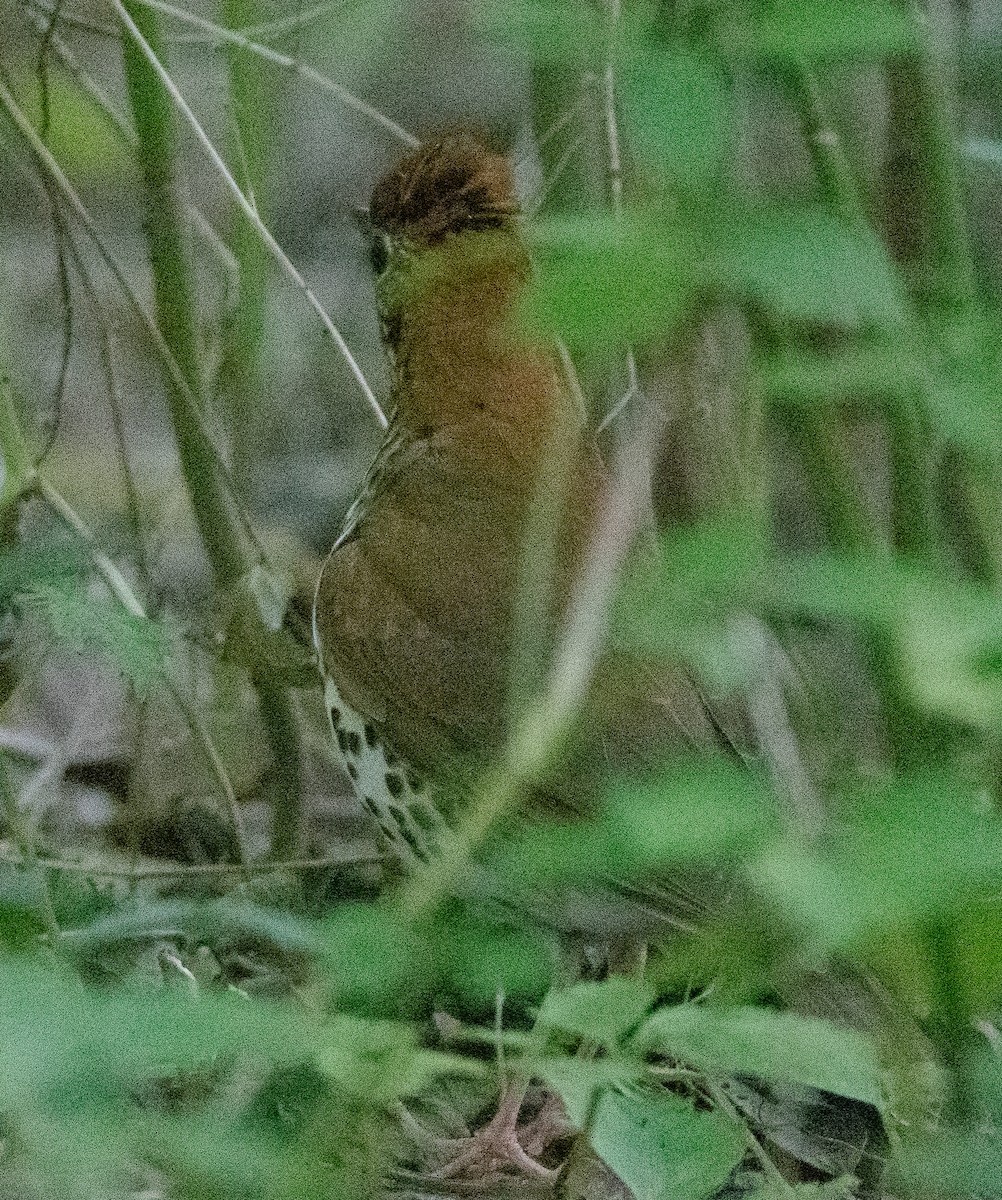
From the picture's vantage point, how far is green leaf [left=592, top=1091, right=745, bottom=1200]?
1128mm

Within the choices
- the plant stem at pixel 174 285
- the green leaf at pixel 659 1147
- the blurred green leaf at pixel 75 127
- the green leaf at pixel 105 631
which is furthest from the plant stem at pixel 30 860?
the blurred green leaf at pixel 75 127

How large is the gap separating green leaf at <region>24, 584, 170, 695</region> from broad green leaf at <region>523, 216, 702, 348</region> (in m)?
1.34

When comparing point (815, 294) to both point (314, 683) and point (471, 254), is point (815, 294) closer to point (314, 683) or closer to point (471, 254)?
point (471, 254)

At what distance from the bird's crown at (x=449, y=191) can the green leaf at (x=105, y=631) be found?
50cm

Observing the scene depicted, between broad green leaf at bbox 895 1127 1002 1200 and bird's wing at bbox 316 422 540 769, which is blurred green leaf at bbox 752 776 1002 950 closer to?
broad green leaf at bbox 895 1127 1002 1200

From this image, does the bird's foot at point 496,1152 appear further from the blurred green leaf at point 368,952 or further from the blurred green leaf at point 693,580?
the blurred green leaf at point 693,580

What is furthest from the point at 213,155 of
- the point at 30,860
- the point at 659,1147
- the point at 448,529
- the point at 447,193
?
the point at 659,1147

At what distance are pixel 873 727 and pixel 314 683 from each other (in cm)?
72

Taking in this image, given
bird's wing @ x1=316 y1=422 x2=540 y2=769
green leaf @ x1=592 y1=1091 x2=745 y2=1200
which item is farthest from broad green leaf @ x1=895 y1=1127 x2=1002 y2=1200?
bird's wing @ x1=316 y1=422 x2=540 y2=769

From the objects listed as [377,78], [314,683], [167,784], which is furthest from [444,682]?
[377,78]

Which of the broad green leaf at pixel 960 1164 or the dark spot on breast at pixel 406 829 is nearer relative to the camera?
the broad green leaf at pixel 960 1164

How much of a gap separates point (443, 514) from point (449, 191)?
0.39 m

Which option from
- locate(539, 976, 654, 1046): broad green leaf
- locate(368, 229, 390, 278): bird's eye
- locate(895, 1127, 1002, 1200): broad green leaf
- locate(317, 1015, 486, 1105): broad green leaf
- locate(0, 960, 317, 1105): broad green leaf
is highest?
locate(0, 960, 317, 1105): broad green leaf

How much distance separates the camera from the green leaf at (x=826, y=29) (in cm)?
86
